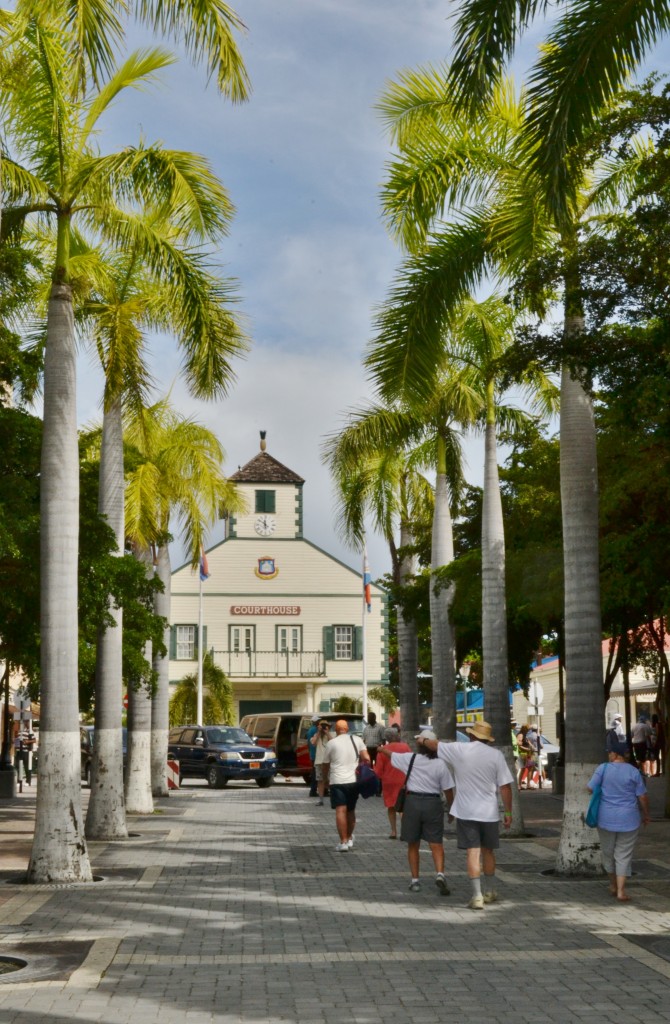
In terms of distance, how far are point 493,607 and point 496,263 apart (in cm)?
643

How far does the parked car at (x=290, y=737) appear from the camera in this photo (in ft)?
129

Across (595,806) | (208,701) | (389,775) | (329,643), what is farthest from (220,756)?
(595,806)

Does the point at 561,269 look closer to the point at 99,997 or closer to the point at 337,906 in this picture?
the point at 337,906

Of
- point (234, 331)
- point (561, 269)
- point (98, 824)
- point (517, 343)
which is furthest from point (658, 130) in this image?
point (98, 824)

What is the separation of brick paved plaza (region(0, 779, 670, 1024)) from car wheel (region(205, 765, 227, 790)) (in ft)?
64.2

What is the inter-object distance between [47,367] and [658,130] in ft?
23.6

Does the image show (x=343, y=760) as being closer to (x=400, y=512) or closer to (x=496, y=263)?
(x=496, y=263)

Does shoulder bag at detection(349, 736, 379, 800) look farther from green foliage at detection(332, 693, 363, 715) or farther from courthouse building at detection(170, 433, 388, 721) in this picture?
courthouse building at detection(170, 433, 388, 721)

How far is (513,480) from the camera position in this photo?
95.1ft

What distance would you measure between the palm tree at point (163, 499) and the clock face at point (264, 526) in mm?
29218

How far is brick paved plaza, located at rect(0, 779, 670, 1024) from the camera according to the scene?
845cm

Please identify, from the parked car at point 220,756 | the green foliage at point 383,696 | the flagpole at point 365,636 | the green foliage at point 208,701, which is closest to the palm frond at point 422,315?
the parked car at point 220,756

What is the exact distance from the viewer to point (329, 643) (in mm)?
63875

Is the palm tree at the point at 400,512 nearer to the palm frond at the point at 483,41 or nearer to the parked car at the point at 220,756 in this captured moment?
the parked car at the point at 220,756
